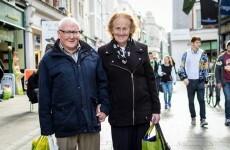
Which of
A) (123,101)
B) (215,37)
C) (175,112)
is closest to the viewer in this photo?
(123,101)

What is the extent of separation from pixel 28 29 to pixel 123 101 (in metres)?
17.2

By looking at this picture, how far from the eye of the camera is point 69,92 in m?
3.16

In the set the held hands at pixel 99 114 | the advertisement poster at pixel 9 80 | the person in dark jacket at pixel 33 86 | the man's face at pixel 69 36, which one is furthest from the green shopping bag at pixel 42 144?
the advertisement poster at pixel 9 80

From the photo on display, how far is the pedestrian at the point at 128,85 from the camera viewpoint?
11.4ft

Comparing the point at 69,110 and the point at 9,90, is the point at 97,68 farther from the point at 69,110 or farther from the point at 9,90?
the point at 9,90

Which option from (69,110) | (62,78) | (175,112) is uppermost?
(62,78)

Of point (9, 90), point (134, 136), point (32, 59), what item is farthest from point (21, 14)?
point (134, 136)

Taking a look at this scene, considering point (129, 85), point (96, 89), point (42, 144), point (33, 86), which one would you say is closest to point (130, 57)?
point (129, 85)

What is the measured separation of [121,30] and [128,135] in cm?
97

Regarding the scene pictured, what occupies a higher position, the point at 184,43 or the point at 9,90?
the point at 184,43

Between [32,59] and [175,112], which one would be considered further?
[32,59]

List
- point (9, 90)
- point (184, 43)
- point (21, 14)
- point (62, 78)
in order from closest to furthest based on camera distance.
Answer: point (62, 78)
point (9, 90)
point (21, 14)
point (184, 43)

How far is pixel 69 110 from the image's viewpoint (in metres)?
3.17

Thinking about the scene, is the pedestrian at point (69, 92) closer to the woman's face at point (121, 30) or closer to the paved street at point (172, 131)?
the woman's face at point (121, 30)
